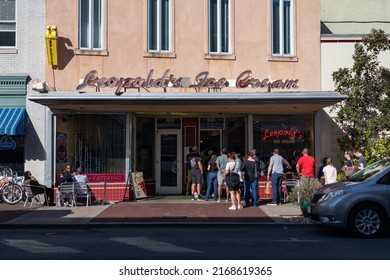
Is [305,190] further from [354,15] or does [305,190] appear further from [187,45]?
[354,15]

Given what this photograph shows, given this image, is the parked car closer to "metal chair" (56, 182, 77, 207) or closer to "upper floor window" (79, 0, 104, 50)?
"metal chair" (56, 182, 77, 207)

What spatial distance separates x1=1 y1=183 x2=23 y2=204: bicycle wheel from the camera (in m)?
16.9

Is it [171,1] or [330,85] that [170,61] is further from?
[330,85]

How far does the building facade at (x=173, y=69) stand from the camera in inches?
690

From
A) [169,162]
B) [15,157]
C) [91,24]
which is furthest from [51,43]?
[169,162]

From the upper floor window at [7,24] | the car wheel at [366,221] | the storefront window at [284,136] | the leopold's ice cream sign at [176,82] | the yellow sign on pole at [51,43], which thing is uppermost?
the upper floor window at [7,24]

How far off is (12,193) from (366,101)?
1170 centimetres

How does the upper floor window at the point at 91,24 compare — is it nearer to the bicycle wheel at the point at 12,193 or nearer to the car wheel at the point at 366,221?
the bicycle wheel at the point at 12,193

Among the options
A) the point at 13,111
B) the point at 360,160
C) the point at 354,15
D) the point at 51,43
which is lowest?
the point at 360,160

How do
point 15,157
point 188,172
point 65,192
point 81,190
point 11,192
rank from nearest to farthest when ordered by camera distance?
point 65,192 → point 81,190 → point 11,192 → point 15,157 → point 188,172

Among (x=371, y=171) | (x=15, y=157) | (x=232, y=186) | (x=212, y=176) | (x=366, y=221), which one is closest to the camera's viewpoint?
(x=366, y=221)

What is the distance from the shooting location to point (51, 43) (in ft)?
56.0

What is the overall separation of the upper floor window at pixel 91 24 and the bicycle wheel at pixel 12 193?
4.91 meters

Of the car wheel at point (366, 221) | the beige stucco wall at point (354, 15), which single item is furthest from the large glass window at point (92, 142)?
the beige stucco wall at point (354, 15)
